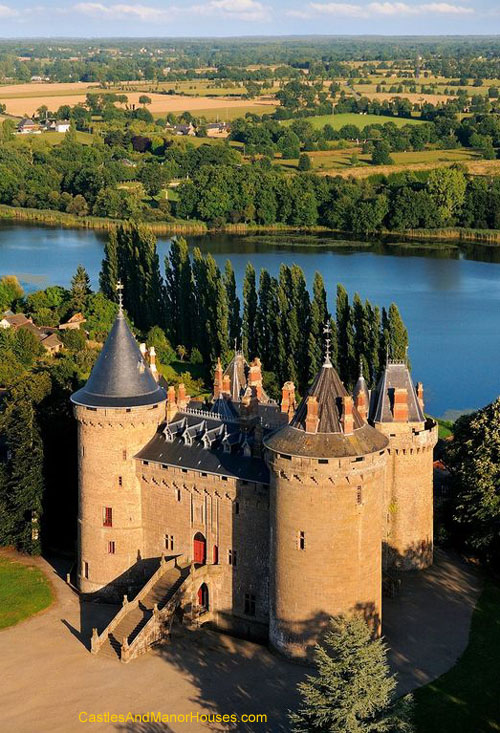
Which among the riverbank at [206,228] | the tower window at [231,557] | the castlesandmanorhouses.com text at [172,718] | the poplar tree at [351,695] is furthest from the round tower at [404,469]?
the riverbank at [206,228]

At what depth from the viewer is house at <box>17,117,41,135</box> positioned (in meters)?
178

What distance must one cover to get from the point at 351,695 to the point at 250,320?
38929 millimetres

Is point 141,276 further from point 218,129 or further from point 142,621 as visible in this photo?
point 218,129

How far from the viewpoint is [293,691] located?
1267 inches

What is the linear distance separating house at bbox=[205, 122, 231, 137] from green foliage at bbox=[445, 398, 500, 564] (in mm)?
136799

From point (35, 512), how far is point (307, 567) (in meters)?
13.1

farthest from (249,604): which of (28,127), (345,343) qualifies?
(28,127)

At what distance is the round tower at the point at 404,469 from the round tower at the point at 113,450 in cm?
776

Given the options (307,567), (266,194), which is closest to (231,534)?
(307,567)

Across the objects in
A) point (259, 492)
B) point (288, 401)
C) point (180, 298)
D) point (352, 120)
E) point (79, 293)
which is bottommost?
point (79, 293)

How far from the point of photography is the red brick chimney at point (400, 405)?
38438 millimetres

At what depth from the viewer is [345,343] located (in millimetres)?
58875

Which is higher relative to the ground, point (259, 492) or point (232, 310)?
point (259, 492)

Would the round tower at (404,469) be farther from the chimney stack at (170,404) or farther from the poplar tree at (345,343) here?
the poplar tree at (345,343)
